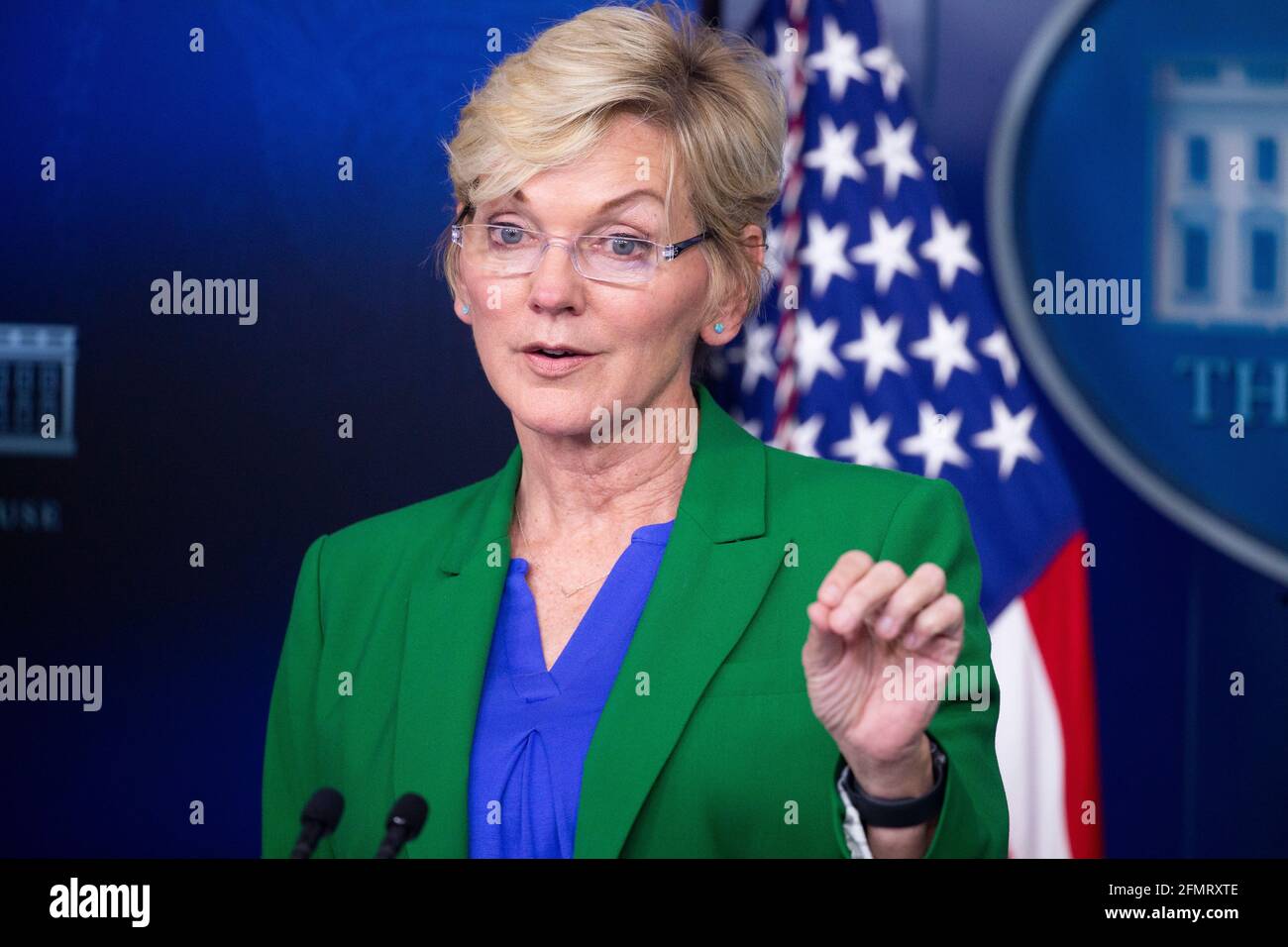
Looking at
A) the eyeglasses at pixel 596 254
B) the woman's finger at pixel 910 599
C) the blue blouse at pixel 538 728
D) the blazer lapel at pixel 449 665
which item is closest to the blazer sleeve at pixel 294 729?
the blazer lapel at pixel 449 665

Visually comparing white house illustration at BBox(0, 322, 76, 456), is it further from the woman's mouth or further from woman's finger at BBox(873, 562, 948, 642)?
woman's finger at BBox(873, 562, 948, 642)

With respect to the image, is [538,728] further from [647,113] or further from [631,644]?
[647,113]

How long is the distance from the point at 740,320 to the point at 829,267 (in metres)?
0.54

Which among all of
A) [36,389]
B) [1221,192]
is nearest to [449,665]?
[36,389]

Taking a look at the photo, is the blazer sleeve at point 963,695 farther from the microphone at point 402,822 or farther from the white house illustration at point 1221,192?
the white house illustration at point 1221,192

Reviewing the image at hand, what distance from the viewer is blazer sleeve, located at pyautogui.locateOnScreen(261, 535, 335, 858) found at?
7.18ft

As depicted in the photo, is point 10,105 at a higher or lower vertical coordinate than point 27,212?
Answer: higher

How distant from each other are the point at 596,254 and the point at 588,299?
70 mm

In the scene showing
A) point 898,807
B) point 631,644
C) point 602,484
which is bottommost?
point 898,807

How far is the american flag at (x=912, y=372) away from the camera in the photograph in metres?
2.63

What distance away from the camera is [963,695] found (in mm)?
1918

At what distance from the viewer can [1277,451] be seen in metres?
2.60
